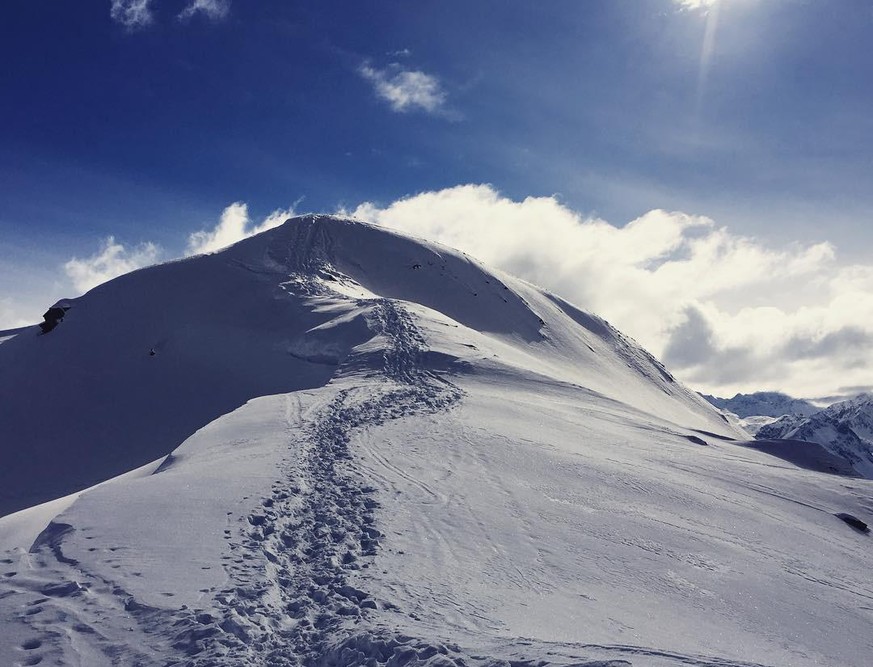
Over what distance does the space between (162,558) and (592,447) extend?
14.2 meters

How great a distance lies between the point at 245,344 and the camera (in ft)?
120

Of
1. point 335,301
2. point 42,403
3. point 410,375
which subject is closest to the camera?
point 410,375

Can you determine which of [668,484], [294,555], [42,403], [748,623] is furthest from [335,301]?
[748,623]

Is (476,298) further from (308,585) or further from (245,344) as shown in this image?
(308,585)

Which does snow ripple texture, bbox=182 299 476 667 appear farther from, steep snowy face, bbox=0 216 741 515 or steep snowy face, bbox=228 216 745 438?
steep snowy face, bbox=228 216 745 438

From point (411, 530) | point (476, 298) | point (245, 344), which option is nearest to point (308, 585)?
point (411, 530)

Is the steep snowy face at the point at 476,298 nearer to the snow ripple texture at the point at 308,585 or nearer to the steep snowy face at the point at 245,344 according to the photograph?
the steep snowy face at the point at 245,344

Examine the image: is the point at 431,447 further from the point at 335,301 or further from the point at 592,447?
the point at 335,301

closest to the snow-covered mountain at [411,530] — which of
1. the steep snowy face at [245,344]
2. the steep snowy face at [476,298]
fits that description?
the steep snowy face at [245,344]

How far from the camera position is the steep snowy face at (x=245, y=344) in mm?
30328

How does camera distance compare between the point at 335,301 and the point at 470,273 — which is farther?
the point at 470,273

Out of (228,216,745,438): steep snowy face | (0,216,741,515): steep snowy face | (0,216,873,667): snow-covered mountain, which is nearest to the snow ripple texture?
(0,216,873,667): snow-covered mountain

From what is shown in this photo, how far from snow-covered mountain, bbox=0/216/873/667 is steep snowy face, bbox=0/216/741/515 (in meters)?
0.36

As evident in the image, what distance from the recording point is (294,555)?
381 inches
